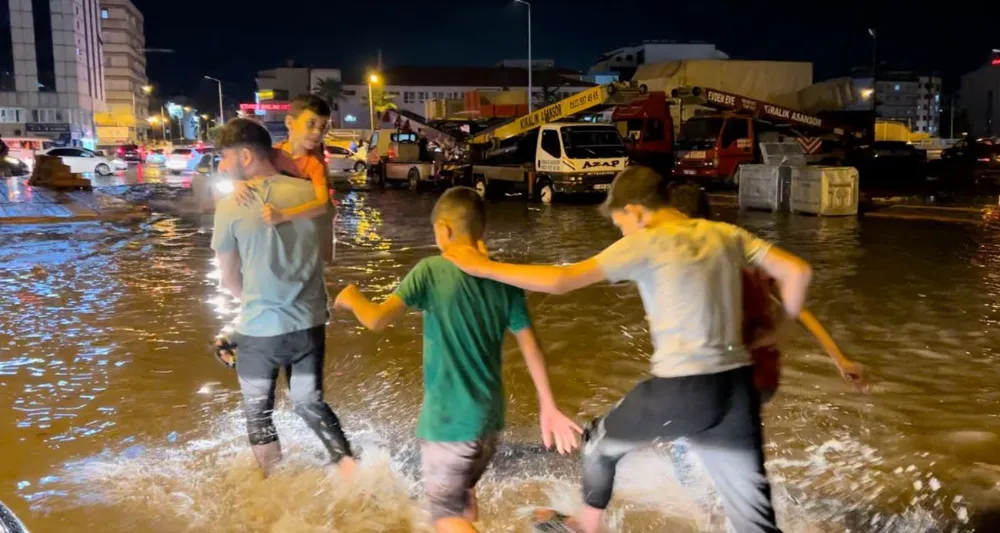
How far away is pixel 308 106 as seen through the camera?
411cm

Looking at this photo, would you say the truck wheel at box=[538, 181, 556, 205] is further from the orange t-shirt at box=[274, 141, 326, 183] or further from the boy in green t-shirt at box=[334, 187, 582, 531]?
the boy in green t-shirt at box=[334, 187, 582, 531]

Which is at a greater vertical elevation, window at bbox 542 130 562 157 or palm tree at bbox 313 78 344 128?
palm tree at bbox 313 78 344 128

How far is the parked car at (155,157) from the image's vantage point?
5819 centimetres

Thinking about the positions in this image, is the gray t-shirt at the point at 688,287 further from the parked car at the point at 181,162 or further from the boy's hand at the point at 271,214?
the parked car at the point at 181,162

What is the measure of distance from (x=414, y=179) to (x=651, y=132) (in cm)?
907

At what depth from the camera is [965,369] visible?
21.2 ft

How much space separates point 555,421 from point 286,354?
4.35ft

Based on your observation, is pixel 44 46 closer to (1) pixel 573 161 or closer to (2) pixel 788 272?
(1) pixel 573 161

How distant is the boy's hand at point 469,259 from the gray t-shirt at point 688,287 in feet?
1.31

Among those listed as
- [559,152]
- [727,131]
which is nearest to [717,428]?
[559,152]

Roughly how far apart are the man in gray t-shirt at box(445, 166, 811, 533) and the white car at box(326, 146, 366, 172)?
37735 mm

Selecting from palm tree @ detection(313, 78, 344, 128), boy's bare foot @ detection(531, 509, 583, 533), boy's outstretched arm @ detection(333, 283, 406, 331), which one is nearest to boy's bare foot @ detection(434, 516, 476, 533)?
boy's bare foot @ detection(531, 509, 583, 533)

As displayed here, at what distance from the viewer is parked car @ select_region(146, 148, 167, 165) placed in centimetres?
5819

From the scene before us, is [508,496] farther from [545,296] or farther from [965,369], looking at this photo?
[545,296]
